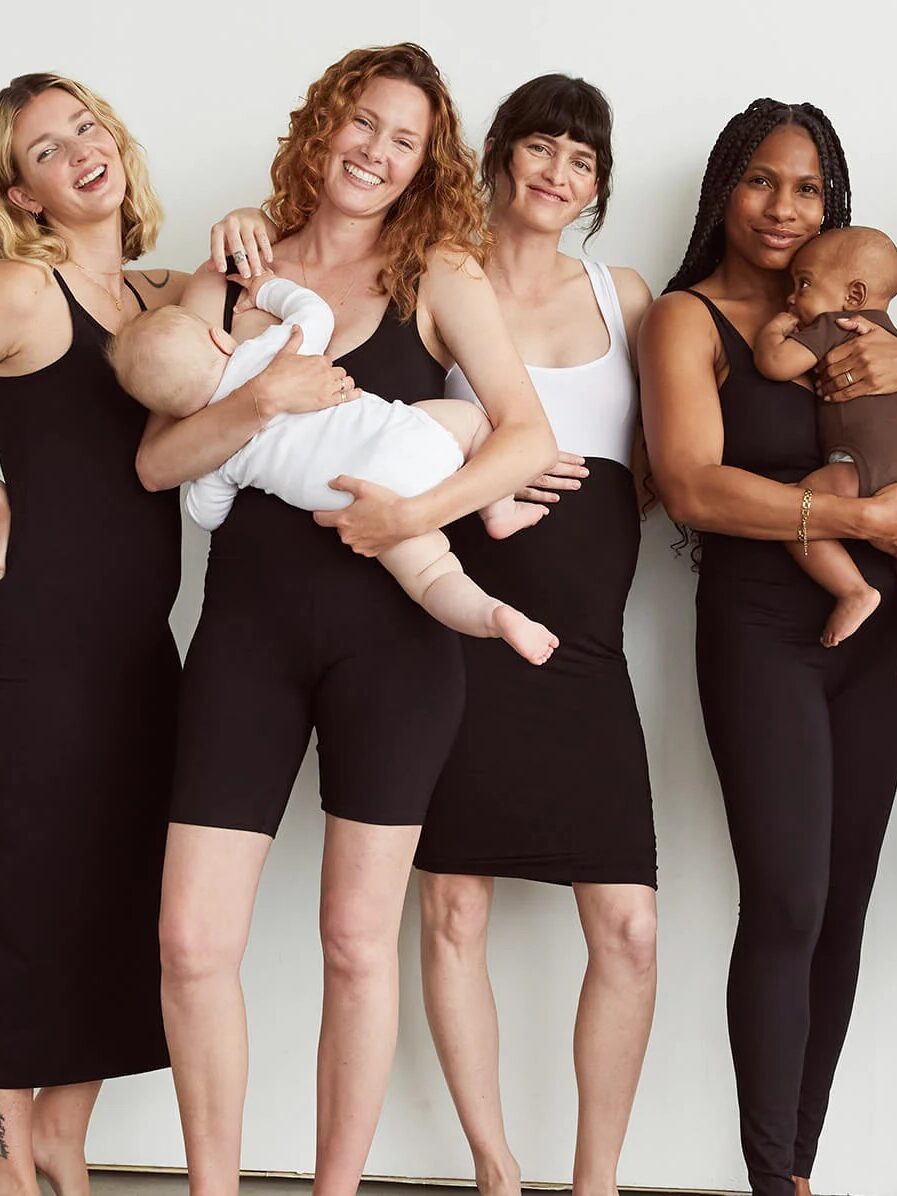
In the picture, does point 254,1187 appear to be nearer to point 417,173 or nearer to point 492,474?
point 492,474

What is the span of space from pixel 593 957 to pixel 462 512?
3.05 ft

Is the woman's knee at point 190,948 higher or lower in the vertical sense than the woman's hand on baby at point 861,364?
lower

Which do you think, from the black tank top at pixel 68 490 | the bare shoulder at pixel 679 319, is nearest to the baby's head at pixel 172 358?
the black tank top at pixel 68 490

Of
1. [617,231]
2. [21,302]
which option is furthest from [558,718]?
[21,302]

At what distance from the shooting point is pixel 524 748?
2.36 metres

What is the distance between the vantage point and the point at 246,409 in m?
1.86

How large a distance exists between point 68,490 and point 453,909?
3.40ft

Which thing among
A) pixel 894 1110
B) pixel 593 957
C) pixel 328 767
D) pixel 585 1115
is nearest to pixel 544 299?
pixel 328 767

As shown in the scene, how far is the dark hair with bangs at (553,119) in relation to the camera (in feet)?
7.65

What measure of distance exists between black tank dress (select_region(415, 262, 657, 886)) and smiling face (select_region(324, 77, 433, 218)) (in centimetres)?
42

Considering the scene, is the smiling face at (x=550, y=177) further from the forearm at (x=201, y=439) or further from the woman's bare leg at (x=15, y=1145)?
the woman's bare leg at (x=15, y=1145)

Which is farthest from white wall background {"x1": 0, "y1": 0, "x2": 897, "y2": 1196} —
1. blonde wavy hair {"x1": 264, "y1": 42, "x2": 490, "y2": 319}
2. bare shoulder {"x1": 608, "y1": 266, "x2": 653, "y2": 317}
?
blonde wavy hair {"x1": 264, "y1": 42, "x2": 490, "y2": 319}

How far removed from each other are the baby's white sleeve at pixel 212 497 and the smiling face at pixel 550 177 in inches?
32.5

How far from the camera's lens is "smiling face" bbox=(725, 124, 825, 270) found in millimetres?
2393
